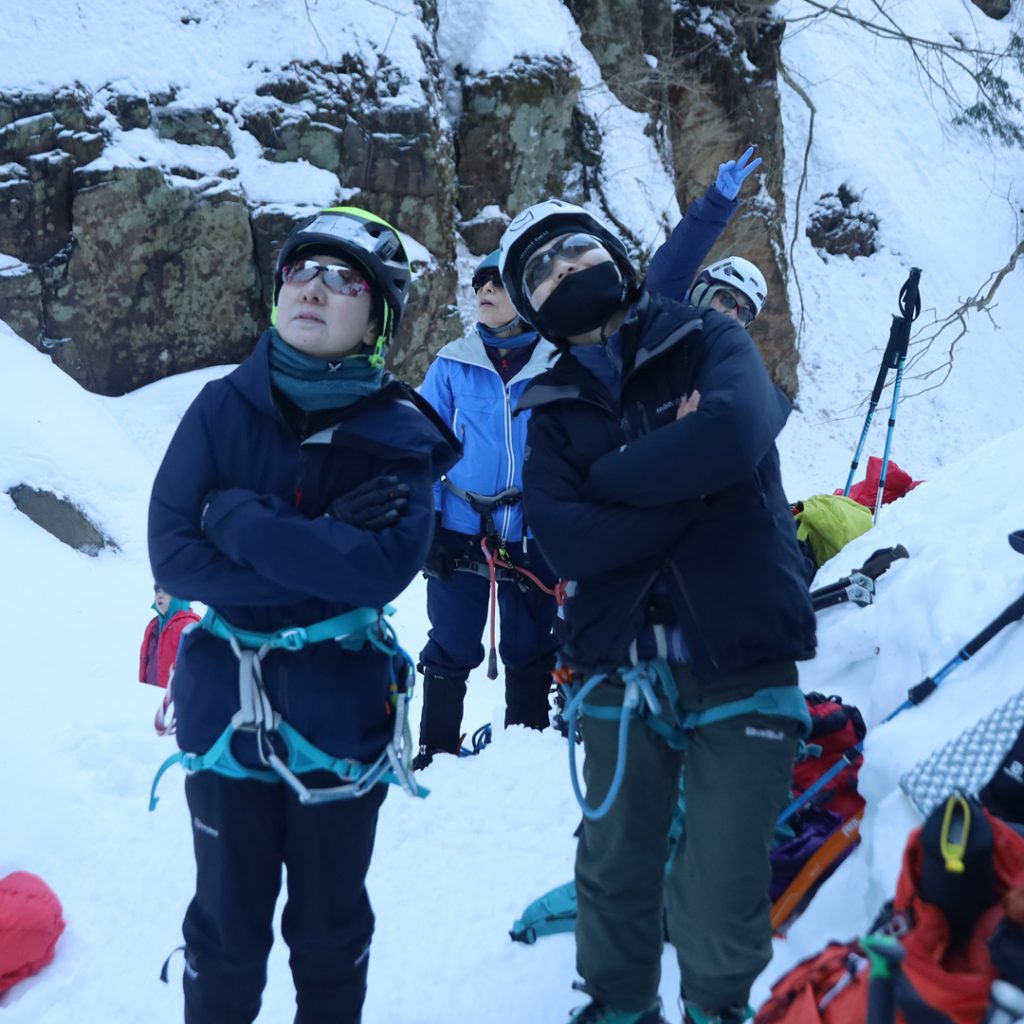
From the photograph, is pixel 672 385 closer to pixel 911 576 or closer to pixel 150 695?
pixel 911 576

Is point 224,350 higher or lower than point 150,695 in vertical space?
lower

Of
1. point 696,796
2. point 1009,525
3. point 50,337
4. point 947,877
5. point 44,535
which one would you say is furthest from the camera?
point 50,337

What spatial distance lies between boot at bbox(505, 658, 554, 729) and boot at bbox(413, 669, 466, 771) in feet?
0.87

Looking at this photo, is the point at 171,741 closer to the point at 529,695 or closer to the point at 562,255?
the point at 529,695

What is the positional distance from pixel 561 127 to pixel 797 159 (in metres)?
9.27

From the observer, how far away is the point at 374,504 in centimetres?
230

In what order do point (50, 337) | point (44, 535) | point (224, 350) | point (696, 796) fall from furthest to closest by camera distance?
1. point (224, 350)
2. point (50, 337)
3. point (44, 535)
4. point (696, 796)

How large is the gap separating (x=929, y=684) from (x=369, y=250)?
7.71 feet

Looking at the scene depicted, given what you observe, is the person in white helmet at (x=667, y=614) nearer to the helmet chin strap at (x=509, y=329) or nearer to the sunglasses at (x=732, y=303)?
the helmet chin strap at (x=509, y=329)

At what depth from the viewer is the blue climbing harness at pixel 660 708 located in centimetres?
224

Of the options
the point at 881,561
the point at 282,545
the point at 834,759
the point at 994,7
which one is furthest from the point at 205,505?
the point at 994,7

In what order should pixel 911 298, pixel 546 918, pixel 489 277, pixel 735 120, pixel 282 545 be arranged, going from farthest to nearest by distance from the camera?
pixel 735 120 → pixel 911 298 → pixel 489 277 → pixel 546 918 → pixel 282 545

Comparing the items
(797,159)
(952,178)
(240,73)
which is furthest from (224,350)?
(952,178)

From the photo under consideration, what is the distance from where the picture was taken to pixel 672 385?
2459 mm
